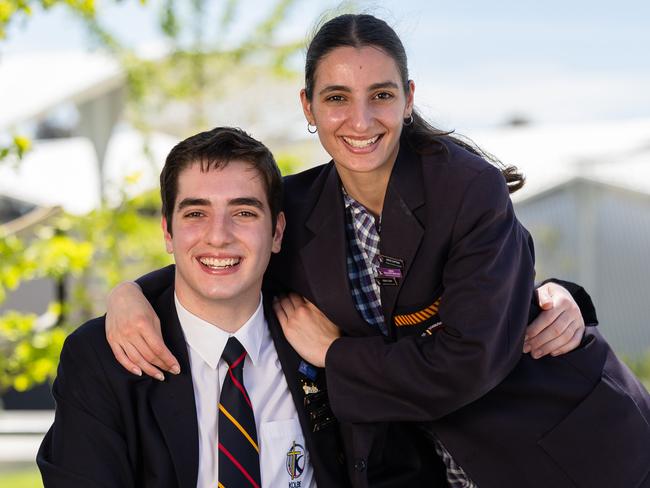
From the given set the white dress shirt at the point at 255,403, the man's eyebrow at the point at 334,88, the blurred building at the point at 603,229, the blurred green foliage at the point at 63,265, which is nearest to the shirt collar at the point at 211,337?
the white dress shirt at the point at 255,403

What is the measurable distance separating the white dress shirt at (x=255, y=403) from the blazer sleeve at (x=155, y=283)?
0.15m

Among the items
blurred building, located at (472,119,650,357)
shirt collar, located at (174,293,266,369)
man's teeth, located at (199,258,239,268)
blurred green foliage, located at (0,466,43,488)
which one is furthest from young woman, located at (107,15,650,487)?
blurred building, located at (472,119,650,357)

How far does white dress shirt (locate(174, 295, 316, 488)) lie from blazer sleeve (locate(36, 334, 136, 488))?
246 mm

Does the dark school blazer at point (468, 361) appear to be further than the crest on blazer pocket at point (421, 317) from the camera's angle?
No

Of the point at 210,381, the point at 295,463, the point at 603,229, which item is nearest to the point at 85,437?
the point at 210,381

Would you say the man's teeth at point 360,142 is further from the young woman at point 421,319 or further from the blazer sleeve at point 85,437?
the blazer sleeve at point 85,437

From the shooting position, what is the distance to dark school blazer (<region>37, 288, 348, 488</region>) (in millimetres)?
2803

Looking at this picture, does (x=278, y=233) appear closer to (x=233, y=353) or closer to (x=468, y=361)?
(x=233, y=353)

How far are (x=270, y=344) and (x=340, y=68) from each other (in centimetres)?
90

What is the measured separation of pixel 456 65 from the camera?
1800 cm

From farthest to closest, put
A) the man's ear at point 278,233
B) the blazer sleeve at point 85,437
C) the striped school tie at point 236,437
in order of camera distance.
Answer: the man's ear at point 278,233, the striped school tie at point 236,437, the blazer sleeve at point 85,437

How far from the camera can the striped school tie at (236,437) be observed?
2.91 meters

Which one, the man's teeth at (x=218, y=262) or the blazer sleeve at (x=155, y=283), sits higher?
the man's teeth at (x=218, y=262)

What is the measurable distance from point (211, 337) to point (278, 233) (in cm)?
41
